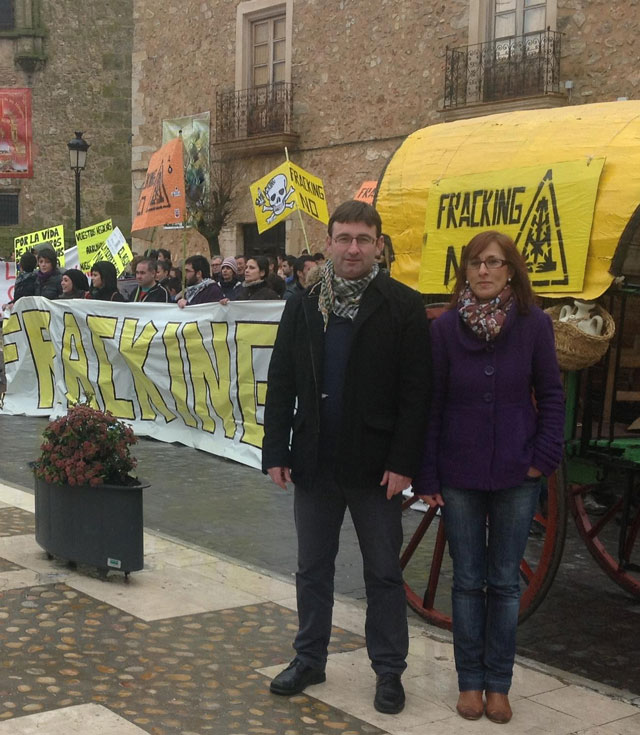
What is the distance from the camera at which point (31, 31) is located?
34.3 m

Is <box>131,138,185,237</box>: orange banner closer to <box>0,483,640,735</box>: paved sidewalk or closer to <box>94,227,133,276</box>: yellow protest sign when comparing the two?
<box>94,227,133,276</box>: yellow protest sign

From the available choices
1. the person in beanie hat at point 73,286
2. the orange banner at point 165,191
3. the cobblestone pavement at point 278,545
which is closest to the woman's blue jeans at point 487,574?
the cobblestone pavement at point 278,545

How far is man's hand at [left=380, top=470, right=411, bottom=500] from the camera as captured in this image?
4.18m

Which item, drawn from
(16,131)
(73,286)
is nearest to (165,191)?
(73,286)

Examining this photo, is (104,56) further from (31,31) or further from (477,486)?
(477,486)

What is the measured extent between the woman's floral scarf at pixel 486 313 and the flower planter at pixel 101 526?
94.7 inches

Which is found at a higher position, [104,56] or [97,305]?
[104,56]

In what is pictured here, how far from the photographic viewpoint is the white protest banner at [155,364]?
10.0 m

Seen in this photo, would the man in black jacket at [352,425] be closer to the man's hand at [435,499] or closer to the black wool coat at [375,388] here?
the black wool coat at [375,388]

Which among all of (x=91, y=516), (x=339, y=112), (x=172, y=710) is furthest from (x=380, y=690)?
(x=339, y=112)

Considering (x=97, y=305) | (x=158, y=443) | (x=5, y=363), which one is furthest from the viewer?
(x=5, y=363)

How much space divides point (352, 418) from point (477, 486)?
1.69 feet

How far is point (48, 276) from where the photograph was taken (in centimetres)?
1362

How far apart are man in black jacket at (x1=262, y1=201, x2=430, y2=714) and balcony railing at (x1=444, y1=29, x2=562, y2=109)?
43.6ft
